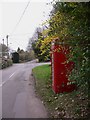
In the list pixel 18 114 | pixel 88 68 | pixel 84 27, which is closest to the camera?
pixel 88 68

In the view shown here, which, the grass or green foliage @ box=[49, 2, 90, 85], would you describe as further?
the grass

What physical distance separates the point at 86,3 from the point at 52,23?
9.73ft

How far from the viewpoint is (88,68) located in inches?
296

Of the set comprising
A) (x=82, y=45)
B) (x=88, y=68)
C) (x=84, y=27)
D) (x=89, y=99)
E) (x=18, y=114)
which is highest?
(x=84, y=27)

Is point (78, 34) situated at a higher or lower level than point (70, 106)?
higher

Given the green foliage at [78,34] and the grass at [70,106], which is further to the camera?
the grass at [70,106]

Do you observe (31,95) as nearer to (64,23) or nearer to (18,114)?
(18,114)

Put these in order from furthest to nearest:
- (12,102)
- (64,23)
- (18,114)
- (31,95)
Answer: (31,95), (12,102), (18,114), (64,23)

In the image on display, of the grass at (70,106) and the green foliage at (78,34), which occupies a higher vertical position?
the green foliage at (78,34)

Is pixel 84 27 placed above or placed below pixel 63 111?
above

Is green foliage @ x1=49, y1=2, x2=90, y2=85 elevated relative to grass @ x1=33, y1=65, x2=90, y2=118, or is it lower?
elevated

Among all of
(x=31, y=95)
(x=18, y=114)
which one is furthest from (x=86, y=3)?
(x=31, y=95)

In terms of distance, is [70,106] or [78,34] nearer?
[78,34]

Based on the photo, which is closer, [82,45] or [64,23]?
[82,45]
